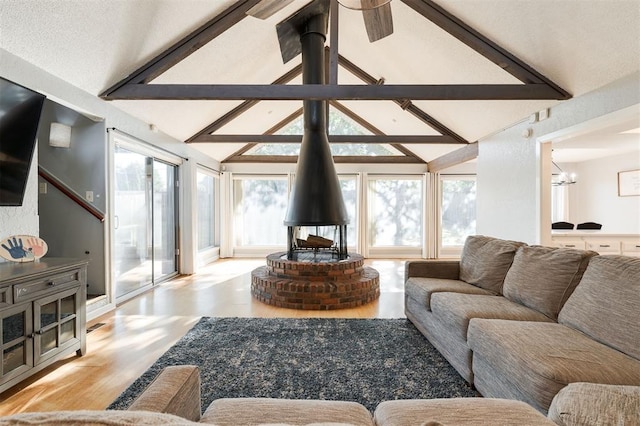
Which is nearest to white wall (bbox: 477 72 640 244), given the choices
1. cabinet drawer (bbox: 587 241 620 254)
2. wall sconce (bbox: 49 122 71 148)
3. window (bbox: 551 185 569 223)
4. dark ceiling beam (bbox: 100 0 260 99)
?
cabinet drawer (bbox: 587 241 620 254)

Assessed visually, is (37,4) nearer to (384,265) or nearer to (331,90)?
(331,90)

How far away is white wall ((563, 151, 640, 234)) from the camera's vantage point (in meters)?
5.48

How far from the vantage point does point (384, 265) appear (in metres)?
6.05

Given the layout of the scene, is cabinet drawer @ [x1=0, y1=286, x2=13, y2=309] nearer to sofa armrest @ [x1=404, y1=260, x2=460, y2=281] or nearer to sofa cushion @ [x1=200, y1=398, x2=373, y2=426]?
sofa cushion @ [x1=200, y1=398, x2=373, y2=426]

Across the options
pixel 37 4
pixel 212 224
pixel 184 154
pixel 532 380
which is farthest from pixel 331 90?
pixel 212 224

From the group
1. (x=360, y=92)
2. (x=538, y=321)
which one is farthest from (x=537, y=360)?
(x=360, y=92)

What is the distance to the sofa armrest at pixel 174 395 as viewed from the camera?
0.84 metres

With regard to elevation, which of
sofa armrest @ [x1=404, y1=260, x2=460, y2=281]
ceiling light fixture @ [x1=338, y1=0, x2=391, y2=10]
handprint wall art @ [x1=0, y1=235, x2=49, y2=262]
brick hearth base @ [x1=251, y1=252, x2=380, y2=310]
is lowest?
brick hearth base @ [x1=251, y1=252, x2=380, y2=310]

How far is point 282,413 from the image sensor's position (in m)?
0.99

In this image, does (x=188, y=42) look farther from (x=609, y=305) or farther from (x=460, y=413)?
(x=609, y=305)

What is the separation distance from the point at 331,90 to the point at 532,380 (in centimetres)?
274

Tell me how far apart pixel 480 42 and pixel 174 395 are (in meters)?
3.79

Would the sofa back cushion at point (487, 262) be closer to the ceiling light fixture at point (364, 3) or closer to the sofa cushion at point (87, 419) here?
the ceiling light fixture at point (364, 3)

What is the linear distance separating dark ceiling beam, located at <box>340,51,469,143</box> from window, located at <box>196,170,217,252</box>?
128 inches
